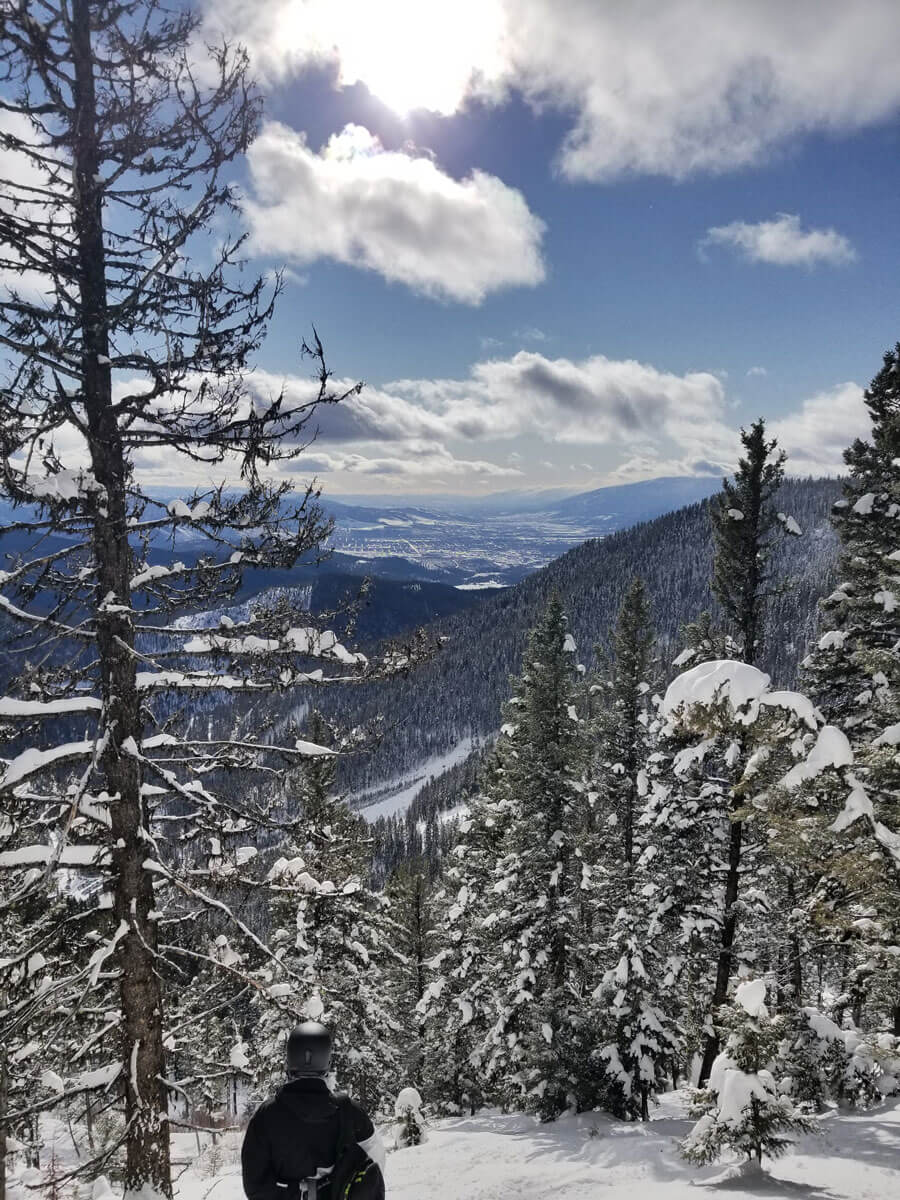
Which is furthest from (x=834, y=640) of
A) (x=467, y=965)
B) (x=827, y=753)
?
(x=467, y=965)

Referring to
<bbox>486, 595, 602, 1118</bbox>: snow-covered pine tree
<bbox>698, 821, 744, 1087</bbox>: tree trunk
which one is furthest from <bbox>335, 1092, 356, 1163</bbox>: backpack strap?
<bbox>486, 595, 602, 1118</bbox>: snow-covered pine tree

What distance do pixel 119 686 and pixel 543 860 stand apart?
1566cm

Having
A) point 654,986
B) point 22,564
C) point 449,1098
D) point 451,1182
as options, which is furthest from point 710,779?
point 449,1098

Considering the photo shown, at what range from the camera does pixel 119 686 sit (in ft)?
19.2

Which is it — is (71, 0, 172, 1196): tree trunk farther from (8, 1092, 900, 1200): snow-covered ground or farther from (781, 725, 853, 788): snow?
(781, 725, 853, 788): snow

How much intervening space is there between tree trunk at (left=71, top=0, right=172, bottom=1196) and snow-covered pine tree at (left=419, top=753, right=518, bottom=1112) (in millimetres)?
15940

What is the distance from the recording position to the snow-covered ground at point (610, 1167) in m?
8.42

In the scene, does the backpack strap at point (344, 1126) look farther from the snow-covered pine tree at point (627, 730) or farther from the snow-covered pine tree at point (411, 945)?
the snow-covered pine tree at point (411, 945)

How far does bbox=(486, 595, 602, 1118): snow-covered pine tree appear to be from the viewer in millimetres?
18656

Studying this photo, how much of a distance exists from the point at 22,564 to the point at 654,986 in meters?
18.6

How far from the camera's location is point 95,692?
6.30m

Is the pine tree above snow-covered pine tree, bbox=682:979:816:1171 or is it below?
above

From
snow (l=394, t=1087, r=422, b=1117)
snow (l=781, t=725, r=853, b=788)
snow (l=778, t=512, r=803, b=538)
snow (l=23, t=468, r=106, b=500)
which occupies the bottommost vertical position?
snow (l=394, t=1087, r=422, b=1117)

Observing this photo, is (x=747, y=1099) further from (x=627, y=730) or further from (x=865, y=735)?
(x=627, y=730)
